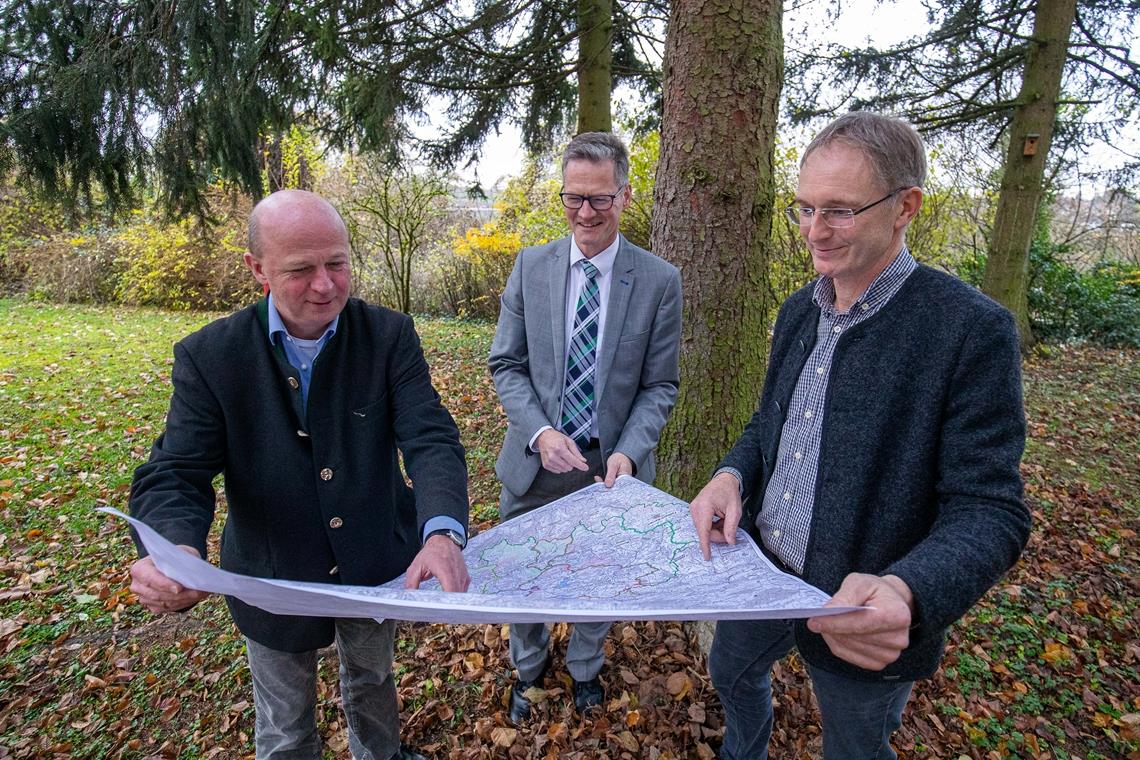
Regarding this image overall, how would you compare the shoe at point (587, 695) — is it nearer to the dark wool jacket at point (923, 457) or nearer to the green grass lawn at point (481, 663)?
the green grass lawn at point (481, 663)

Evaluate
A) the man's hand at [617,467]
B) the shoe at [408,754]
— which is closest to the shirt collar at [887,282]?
the man's hand at [617,467]

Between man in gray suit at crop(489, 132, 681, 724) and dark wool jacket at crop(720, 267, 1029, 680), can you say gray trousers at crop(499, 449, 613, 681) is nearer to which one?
man in gray suit at crop(489, 132, 681, 724)

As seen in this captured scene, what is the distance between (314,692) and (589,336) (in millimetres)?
1720

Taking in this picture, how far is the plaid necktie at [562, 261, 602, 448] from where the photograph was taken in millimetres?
2656

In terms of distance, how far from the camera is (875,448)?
1.59 meters

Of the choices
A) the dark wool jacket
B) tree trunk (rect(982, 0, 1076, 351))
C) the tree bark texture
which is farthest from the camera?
tree trunk (rect(982, 0, 1076, 351))

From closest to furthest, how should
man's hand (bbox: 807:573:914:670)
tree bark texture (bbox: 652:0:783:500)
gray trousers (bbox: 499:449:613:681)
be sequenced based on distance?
man's hand (bbox: 807:573:914:670) < gray trousers (bbox: 499:449:613:681) < tree bark texture (bbox: 652:0:783:500)

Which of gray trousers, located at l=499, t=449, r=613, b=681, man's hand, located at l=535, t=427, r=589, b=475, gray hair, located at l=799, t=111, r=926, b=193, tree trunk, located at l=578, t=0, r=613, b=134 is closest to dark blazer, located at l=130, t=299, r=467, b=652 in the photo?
man's hand, located at l=535, t=427, r=589, b=475

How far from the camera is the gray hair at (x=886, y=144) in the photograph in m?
1.50

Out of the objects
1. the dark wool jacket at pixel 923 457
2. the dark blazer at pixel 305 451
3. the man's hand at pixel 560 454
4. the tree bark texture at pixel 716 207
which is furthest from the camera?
the tree bark texture at pixel 716 207

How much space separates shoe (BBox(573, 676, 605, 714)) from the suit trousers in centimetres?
63

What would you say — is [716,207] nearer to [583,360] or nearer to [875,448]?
[583,360]

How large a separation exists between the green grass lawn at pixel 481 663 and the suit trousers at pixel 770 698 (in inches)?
19.9

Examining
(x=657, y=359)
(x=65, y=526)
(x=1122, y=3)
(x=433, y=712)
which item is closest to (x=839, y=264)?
(x=657, y=359)
